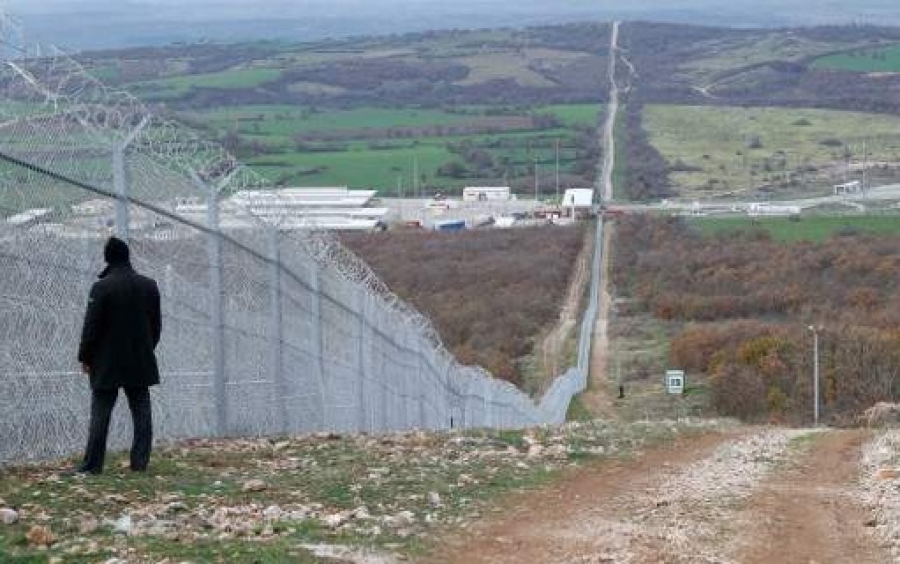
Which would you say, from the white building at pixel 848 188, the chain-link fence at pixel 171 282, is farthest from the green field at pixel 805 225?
the chain-link fence at pixel 171 282

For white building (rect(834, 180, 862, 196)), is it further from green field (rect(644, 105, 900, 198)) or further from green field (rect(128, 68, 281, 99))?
green field (rect(128, 68, 281, 99))

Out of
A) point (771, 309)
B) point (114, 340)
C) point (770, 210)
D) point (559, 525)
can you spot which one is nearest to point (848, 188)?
point (770, 210)

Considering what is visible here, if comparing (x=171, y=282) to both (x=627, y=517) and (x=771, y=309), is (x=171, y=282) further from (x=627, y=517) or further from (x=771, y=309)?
(x=771, y=309)

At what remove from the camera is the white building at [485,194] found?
83000mm

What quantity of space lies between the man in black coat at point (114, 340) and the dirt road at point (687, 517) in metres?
2.14

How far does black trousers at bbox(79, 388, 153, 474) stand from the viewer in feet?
32.1

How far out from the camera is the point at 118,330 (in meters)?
9.91

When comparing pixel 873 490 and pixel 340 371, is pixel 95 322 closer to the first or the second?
pixel 873 490

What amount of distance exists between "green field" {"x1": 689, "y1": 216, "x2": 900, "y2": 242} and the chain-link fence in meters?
56.2

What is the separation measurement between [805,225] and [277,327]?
6606cm

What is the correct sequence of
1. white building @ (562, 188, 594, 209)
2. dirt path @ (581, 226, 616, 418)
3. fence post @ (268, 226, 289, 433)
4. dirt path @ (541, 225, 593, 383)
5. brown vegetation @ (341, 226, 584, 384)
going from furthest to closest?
white building @ (562, 188, 594, 209) → brown vegetation @ (341, 226, 584, 384) → dirt path @ (541, 225, 593, 383) → dirt path @ (581, 226, 616, 418) → fence post @ (268, 226, 289, 433)

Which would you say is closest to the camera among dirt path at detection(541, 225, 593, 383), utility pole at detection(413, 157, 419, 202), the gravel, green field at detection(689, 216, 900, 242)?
the gravel

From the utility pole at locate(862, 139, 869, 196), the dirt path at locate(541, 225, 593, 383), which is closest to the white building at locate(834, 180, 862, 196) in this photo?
the utility pole at locate(862, 139, 869, 196)

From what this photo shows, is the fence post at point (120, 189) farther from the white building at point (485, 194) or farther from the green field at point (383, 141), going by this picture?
the white building at point (485, 194)
